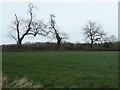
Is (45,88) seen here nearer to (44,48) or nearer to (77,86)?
(77,86)

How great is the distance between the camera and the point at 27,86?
1082 centimetres

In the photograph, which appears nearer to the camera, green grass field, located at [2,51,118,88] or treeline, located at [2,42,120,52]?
green grass field, located at [2,51,118,88]

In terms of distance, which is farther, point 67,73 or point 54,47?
point 54,47

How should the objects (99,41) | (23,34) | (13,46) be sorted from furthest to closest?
1. (99,41)
2. (23,34)
3. (13,46)

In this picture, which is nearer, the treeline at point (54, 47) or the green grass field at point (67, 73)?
the green grass field at point (67, 73)

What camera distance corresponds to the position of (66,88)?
10711mm

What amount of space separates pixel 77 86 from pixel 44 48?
59891 millimetres

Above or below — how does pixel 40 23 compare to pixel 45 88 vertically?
above

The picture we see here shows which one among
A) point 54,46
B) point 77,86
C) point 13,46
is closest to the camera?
point 77,86

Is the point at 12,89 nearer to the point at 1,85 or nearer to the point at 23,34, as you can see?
the point at 1,85

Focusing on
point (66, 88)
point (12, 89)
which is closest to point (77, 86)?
point (66, 88)

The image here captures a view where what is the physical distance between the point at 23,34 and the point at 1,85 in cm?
7053

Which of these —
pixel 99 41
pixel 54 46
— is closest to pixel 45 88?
pixel 54 46

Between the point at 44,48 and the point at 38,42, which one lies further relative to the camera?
the point at 38,42
